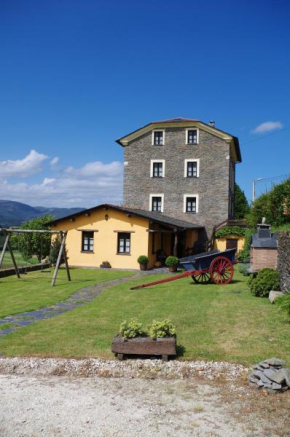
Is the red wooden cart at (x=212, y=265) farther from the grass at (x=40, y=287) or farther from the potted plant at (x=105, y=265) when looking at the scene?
the potted plant at (x=105, y=265)

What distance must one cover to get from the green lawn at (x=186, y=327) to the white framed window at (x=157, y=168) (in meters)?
19.8

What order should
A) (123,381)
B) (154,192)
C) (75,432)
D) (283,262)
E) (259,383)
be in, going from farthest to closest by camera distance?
(154,192), (283,262), (123,381), (259,383), (75,432)

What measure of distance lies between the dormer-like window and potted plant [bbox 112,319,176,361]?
84.7ft

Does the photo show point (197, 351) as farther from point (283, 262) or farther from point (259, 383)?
point (283, 262)

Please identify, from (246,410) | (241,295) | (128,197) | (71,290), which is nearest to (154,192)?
(128,197)

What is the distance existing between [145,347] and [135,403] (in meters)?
1.68

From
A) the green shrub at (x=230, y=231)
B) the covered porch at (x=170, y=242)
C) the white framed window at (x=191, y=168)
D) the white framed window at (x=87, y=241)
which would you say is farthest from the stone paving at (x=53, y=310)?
the white framed window at (x=191, y=168)

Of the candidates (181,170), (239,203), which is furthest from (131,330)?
(239,203)

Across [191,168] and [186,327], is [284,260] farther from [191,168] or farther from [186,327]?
[191,168]

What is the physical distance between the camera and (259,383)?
5.65m

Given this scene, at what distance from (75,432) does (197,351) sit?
3182 mm

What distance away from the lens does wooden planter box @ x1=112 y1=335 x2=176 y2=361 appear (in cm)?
685

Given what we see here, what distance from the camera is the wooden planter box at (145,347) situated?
22.5 feet

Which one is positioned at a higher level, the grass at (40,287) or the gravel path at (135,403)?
the grass at (40,287)
